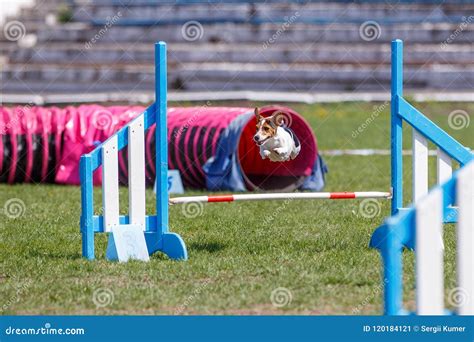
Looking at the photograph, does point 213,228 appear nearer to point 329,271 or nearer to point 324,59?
point 329,271

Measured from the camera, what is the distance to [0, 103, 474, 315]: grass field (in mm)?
4805

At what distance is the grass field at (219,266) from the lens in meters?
4.80

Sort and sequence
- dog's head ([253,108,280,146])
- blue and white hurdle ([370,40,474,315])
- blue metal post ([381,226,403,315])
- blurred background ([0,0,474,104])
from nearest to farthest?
blue and white hurdle ([370,40,474,315])
blue metal post ([381,226,403,315])
dog's head ([253,108,280,146])
blurred background ([0,0,474,104])

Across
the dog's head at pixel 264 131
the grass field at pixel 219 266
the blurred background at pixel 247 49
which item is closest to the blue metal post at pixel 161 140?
the grass field at pixel 219 266

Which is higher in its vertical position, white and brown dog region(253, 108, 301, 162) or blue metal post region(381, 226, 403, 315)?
white and brown dog region(253, 108, 301, 162)

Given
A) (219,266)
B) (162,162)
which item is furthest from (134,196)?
(219,266)

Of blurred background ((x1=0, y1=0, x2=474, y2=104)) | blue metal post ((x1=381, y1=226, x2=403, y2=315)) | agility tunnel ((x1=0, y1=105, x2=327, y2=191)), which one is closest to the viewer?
blue metal post ((x1=381, y1=226, x2=403, y2=315))

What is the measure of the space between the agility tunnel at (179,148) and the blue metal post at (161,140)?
11.6 ft

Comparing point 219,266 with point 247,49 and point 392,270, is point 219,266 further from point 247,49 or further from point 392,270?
point 247,49

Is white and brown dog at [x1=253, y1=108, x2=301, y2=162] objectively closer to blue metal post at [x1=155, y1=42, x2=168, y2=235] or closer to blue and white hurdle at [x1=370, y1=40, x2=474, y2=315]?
blue metal post at [x1=155, y1=42, x2=168, y2=235]

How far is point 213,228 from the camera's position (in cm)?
721

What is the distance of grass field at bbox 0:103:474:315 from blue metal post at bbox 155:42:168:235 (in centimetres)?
31

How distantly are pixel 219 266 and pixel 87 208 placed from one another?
0.88 meters

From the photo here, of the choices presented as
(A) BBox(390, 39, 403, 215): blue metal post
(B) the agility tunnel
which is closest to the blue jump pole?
(A) BBox(390, 39, 403, 215): blue metal post
